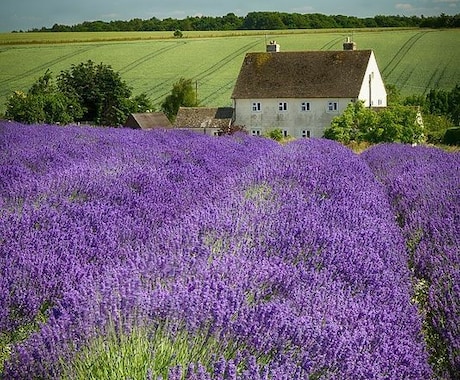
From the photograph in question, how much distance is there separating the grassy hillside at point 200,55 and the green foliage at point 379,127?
17101mm

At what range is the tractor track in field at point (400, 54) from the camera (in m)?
51.4

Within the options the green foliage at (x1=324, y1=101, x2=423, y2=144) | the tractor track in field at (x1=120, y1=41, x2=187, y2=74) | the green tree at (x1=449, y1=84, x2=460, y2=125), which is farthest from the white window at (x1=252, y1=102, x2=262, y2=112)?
the tractor track in field at (x1=120, y1=41, x2=187, y2=74)

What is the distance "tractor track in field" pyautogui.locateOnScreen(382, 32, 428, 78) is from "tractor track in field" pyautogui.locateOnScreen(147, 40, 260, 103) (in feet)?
39.3

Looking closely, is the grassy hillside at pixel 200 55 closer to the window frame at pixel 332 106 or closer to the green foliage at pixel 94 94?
the green foliage at pixel 94 94

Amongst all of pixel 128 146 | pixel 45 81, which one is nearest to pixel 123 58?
pixel 45 81

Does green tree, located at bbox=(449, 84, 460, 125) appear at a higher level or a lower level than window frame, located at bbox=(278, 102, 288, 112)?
lower

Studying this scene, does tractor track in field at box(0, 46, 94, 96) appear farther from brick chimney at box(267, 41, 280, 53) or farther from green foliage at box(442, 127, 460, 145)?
green foliage at box(442, 127, 460, 145)

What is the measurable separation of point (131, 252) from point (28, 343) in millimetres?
1007

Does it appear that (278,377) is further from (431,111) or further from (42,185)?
(431,111)

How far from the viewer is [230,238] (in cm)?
352

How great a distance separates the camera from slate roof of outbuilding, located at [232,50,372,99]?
117 ft

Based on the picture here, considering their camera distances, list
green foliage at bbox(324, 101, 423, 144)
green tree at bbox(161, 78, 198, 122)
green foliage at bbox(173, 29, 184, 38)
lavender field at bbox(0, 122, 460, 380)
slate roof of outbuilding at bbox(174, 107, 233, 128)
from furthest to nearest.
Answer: green foliage at bbox(173, 29, 184, 38)
green tree at bbox(161, 78, 198, 122)
slate roof of outbuilding at bbox(174, 107, 233, 128)
green foliage at bbox(324, 101, 423, 144)
lavender field at bbox(0, 122, 460, 380)

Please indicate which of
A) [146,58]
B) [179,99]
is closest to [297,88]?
[179,99]

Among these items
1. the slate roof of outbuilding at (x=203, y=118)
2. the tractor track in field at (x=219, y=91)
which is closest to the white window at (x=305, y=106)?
the slate roof of outbuilding at (x=203, y=118)
